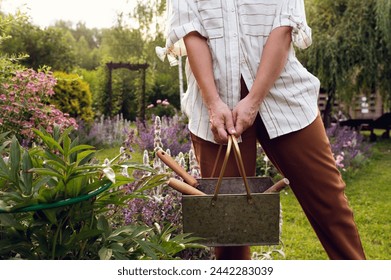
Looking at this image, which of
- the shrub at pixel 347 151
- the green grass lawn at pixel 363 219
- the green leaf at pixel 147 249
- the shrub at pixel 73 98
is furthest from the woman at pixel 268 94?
the shrub at pixel 73 98

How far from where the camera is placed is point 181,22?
1802 mm

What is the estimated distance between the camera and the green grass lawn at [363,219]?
3966 mm

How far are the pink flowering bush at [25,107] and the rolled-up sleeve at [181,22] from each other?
8.62ft

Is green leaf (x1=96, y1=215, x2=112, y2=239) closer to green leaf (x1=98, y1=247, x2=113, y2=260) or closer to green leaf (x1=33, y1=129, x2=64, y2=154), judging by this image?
green leaf (x1=98, y1=247, x2=113, y2=260)

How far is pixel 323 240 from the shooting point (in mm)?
1864

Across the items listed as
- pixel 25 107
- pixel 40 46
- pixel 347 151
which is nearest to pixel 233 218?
pixel 25 107

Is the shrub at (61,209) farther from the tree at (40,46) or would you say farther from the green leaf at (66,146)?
the tree at (40,46)

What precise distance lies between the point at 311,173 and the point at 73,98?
8341mm

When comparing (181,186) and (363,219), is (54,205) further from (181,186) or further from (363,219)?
(363,219)

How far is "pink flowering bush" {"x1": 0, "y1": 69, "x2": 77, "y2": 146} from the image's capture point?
434 cm

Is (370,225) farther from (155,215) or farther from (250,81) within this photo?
(250,81)

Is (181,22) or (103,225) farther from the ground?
(181,22)
